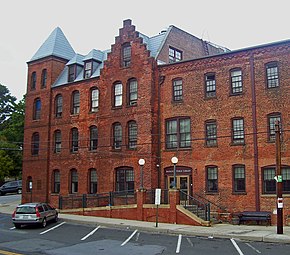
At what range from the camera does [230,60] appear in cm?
2819

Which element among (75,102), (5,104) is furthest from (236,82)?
(5,104)

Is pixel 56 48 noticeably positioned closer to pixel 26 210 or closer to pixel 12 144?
pixel 26 210

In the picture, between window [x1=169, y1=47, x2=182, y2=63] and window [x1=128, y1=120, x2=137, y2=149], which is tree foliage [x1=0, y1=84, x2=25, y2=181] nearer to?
window [x1=128, y1=120, x2=137, y2=149]

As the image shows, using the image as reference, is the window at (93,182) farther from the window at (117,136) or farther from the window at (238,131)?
the window at (238,131)

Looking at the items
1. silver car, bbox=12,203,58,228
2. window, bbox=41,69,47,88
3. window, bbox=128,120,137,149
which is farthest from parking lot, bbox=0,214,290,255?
window, bbox=41,69,47,88

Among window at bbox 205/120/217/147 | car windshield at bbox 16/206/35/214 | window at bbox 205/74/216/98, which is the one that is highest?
window at bbox 205/74/216/98

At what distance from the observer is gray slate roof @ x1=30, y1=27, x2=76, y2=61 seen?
132 ft

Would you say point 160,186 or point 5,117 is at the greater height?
point 5,117

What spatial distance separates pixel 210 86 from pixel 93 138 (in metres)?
11.5

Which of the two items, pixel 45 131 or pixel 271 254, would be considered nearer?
pixel 271 254

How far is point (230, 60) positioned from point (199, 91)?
10.2ft

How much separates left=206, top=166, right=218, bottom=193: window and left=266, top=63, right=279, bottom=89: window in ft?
22.0

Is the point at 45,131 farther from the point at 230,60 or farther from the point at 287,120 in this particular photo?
the point at 287,120

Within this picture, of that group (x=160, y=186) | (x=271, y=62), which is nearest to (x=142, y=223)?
(x=160, y=186)
